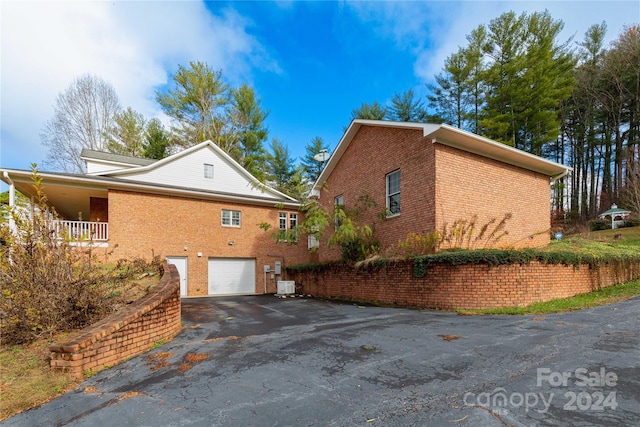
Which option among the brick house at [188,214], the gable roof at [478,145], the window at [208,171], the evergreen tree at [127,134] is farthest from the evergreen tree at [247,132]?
the gable roof at [478,145]

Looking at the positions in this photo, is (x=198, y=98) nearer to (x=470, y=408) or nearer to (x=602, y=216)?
(x=470, y=408)

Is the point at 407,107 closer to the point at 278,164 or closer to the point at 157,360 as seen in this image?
the point at 278,164

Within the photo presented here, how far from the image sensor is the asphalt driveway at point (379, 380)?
10.0ft

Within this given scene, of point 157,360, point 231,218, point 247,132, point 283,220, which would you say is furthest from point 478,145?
point 247,132

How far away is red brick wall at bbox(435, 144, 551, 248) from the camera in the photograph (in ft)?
34.2

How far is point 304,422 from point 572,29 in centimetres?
3255

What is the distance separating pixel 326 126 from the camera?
3059 centimetres

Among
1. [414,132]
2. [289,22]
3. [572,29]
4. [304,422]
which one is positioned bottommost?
[304,422]

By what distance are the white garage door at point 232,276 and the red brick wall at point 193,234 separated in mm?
309

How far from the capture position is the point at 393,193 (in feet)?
40.6

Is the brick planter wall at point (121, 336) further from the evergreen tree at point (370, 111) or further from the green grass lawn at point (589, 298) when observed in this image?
the evergreen tree at point (370, 111)

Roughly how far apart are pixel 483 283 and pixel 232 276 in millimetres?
12948

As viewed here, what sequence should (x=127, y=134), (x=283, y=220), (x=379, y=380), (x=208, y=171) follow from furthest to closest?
(x=127, y=134)
(x=283, y=220)
(x=208, y=171)
(x=379, y=380)

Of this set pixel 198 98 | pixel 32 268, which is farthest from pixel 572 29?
pixel 32 268
